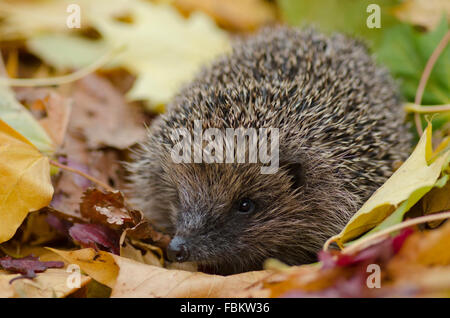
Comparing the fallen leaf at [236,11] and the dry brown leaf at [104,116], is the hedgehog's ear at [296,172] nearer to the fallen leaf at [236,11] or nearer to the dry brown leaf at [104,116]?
the dry brown leaf at [104,116]

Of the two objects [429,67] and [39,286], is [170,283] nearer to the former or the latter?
[39,286]

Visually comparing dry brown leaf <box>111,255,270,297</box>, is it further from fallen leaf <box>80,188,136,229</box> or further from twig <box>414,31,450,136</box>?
twig <box>414,31,450,136</box>

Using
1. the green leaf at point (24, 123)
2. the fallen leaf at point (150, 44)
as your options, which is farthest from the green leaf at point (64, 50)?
the green leaf at point (24, 123)

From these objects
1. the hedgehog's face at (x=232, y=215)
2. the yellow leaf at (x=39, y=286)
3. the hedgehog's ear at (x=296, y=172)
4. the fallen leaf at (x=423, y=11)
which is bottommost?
the yellow leaf at (x=39, y=286)

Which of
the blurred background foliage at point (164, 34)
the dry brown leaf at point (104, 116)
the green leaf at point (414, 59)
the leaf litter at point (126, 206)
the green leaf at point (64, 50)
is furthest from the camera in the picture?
the green leaf at point (64, 50)

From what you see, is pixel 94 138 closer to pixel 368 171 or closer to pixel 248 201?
pixel 248 201

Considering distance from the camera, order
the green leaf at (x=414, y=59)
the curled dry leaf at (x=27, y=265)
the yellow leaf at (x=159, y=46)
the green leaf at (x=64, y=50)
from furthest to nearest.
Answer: the green leaf at (x=64, y=50) < the yellow leaf at (x=159, y=46) < the green leaf at (x=414, y=59) < the curled dry leaf at (x=27, y=265)

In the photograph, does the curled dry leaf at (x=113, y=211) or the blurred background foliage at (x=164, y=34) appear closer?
the curled dry leaf at (x=113, y=211)
